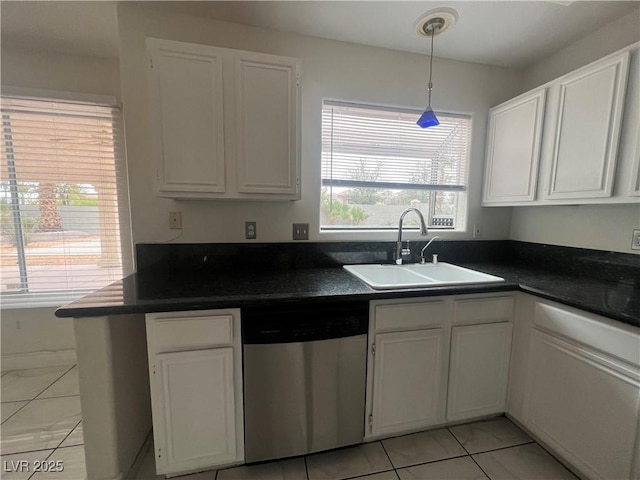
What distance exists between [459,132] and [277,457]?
2.52 m

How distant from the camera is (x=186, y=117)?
1401mm

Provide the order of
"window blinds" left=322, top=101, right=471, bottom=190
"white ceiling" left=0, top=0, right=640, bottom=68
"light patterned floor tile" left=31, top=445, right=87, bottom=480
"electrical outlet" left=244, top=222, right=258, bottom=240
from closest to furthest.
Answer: "light patterned floor tile" left=31, top=445, right=87, bottom=480
"white ceiling" left=0, top=0, right=640, bottom=68
"electrical outlet" left=244, top=222, right=258, bottom=240
"window blinds" left=322, top=101, right=471, bottom=190

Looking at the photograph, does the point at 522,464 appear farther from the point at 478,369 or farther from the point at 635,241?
the point at 635,241

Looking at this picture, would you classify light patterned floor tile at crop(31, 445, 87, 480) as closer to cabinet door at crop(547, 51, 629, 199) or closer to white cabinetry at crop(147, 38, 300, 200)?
white cabinetry at crop(147, 38, 300, 200)

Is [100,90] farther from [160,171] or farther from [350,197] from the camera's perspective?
[350,197]

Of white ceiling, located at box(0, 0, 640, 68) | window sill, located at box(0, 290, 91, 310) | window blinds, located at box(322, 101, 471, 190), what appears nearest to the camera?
white ceiling, located at box(0, 0, 640, 68)

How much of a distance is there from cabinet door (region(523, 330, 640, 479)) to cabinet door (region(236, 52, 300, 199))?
167 cm

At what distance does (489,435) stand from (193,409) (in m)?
1.67

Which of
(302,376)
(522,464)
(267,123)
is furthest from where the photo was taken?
(267,123)

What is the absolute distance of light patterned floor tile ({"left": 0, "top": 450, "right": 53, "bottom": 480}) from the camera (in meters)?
1.29

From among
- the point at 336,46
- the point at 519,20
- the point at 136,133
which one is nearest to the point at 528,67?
the point at 519,20

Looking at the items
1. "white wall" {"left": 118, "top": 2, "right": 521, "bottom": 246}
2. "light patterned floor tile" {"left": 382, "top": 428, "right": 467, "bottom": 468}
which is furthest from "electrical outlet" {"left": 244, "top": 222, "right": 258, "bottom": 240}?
"light patterned floor tile" {"left": 382, "top": 428, "right": 467, "bottom": 468}

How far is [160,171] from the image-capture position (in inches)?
55.0

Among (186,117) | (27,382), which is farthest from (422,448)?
(27,382)
